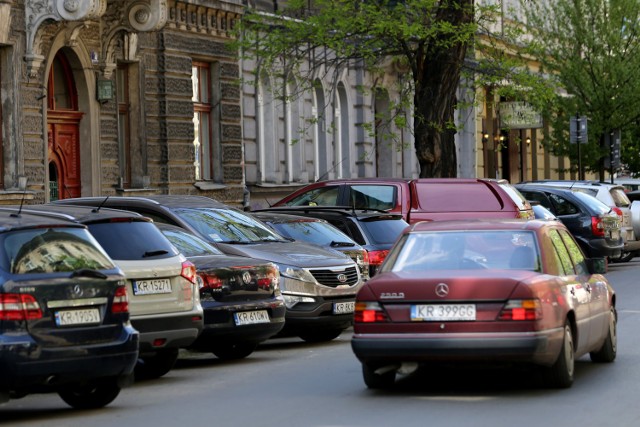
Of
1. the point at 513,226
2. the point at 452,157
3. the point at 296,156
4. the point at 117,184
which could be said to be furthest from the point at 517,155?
the point at 513,226

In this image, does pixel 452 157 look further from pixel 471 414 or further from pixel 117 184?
pixel 471 414

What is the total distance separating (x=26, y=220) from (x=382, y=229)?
10.1m

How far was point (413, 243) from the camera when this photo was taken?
519 inches

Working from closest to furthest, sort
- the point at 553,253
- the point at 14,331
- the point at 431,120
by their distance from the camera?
the point at 14,331 → the point at 553,253 → the point at 431,120

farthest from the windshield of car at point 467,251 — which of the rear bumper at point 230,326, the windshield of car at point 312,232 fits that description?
the windshield of car at point 312,232

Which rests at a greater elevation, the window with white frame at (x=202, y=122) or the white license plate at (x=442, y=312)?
the window with white frame at (x=202, y=122)

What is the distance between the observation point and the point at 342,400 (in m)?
12.5

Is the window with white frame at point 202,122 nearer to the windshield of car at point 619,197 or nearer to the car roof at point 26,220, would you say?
the windshield of car at point 619,197

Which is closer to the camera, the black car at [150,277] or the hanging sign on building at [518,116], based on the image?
the black car at [150,277]

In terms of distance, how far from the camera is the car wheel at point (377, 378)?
12.9 metres

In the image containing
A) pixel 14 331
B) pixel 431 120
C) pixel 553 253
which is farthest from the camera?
pixel 431 120

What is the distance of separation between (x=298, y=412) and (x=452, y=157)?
20.8 meters

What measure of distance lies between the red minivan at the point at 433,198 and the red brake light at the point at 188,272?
1034cm

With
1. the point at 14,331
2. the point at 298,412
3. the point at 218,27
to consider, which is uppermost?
the point at 218,27
